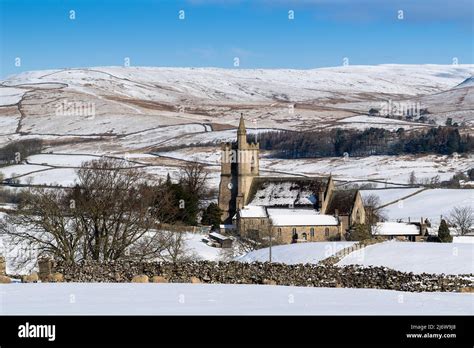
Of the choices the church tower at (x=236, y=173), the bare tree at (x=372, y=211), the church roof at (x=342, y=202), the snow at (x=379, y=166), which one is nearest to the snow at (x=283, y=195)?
the church tower at (x=236, y=173)

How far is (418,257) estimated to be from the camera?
35.5 m

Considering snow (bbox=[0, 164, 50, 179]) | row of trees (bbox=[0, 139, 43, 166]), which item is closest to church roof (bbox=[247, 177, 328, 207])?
snow (bbox=[0, 164, 50, 179])

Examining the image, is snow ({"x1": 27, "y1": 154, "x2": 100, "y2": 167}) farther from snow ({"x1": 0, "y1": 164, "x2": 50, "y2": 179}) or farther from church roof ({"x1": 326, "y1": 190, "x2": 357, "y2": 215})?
church roof ({"x1": 326, "y1": 190, "x2": 357, "y2": 215})

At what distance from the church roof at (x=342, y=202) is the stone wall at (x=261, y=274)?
66.4 metres

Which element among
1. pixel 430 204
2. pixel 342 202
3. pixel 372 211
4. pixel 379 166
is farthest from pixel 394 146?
pixel 342 202

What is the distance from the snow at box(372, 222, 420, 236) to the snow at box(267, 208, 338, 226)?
5.44 metres

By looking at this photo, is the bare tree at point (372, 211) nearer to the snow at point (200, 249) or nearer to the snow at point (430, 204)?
the snow at point (430, 204)

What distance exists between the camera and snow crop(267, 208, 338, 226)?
9131 cm

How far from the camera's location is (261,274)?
25781 mm

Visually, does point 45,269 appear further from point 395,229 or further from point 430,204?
point 430,204

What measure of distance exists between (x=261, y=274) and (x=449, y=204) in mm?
81728

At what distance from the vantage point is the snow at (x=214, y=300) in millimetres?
17969
